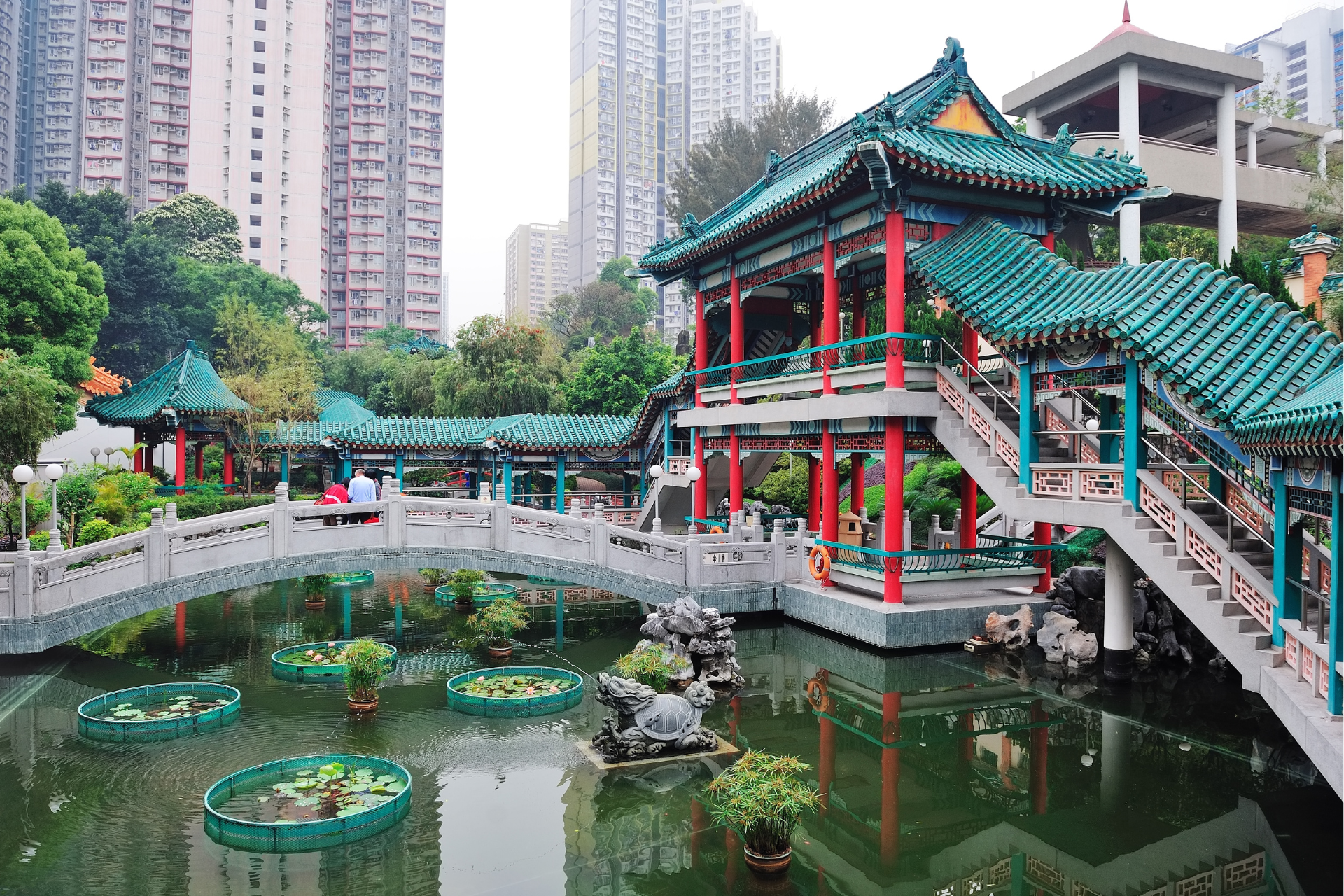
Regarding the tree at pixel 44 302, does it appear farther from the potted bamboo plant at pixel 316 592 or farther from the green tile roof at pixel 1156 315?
the green tile roof at pixel 1156 315

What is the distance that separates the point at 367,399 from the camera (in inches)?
1620

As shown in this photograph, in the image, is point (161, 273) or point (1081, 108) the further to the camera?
point (161, 273)

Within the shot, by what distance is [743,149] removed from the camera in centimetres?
4694

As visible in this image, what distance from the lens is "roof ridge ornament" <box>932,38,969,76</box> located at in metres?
14.1

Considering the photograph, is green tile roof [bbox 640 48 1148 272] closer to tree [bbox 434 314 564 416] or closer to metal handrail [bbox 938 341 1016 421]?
metal handrail [bbox 938 341 1016 421]

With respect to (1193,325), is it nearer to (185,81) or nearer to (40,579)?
(40,579)

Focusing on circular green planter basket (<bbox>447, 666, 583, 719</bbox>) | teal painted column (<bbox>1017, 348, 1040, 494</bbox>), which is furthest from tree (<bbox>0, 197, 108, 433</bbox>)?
teal painted column (<bbox>1017, 348, 1040, 494</bbox>)

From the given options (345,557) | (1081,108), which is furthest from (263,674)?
(1081,108)

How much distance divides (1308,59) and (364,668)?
7085cm

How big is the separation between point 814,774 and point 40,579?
9.53 meters

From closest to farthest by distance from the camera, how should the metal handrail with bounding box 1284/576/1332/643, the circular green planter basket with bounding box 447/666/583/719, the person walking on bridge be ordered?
1. the metal handrail with bounding box 1284/576/1332/643
2. the circular green planter basket with bounding box 447/666/583/719
3. the person walking on bridge

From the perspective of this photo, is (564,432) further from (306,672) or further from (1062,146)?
(1062,146)

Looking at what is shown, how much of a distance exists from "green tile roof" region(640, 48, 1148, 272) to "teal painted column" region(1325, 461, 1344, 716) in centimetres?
722

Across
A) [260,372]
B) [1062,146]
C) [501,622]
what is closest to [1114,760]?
[501,622]
